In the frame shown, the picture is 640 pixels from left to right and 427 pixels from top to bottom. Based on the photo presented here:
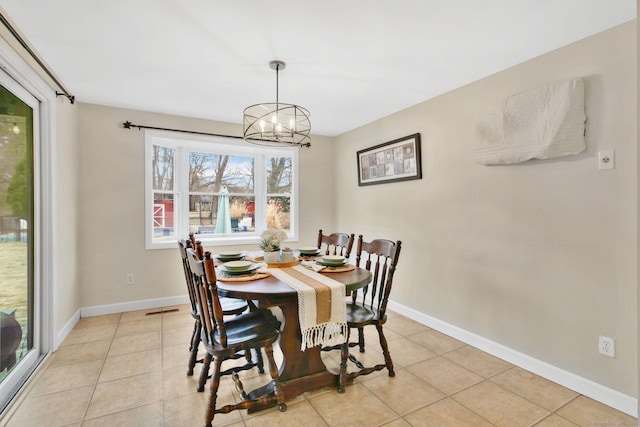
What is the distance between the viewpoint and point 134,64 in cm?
244

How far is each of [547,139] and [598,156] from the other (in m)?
0.30

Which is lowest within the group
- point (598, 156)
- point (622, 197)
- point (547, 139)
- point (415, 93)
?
point (622, 197)

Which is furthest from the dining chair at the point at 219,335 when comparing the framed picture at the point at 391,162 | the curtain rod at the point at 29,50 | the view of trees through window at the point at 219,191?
the view of trees through window at the point at 219,191

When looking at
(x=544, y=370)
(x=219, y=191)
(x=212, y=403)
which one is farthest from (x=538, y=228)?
(x=219, y=191)

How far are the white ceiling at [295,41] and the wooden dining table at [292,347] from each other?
1573 millimetres

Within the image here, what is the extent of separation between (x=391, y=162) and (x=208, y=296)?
2633 millimetres

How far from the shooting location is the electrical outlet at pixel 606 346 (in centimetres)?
191

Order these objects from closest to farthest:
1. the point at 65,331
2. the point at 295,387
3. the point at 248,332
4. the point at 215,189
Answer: the point at 248,332
the point at 295,387
the point at 65,331
the point at 215,189

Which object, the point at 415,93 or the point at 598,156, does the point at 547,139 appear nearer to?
the point at 598,156

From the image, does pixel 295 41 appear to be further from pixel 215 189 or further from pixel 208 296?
pixel 215 189

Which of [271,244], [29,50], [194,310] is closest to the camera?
[29,50]

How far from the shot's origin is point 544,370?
7.29 ft

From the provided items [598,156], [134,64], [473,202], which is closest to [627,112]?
[598,156]

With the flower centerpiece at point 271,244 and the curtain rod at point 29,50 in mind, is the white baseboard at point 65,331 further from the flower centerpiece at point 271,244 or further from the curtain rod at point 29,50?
the curtain rod at point 29,50
